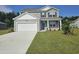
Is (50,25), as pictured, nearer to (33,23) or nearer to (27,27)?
(33,23)

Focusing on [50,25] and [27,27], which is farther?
[27,27]

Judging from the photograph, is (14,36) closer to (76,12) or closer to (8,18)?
(8,18)

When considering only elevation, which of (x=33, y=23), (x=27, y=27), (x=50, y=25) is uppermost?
(x=33, y=23)

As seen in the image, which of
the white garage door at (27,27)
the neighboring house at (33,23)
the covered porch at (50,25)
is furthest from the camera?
the white garage door at (27,27)

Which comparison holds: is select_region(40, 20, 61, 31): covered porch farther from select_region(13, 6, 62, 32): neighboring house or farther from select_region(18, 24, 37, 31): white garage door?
select_region(18, 24, 37, 31): white garage door

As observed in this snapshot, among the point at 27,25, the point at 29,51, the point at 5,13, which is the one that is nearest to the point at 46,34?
the point at 27,25

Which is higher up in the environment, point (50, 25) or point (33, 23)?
point (33, 23)

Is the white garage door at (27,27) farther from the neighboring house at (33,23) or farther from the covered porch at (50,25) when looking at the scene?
the covered porch at (50,25)

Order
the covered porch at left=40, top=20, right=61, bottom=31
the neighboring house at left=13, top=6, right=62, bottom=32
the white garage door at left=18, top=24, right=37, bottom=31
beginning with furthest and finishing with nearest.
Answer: the white garage door at left=18, top=24, right=37, bottom=31, the covered porch at left=40, top=20, right=61, bottom=31, the neighboring house at left=13, top=6, right=62, bottom=32

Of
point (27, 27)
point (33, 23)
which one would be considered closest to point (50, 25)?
point (33, 23)

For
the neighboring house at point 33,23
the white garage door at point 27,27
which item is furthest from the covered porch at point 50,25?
the white garage door at point 27,27

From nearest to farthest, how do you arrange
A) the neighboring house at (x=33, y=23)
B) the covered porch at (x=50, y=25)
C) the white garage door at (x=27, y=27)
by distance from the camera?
1. the neighboring house at (x=33, y=23)
2. the covered porch at (x=50, y=25)
3. the white garage door at (x=27, y=27)

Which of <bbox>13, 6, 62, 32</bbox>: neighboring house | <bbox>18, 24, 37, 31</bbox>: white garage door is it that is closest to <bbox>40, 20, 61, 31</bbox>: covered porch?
<bbox>13, 6, 62, 32</bbox>: neighboring house

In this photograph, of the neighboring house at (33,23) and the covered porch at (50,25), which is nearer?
the neighboring house at (33,23)
